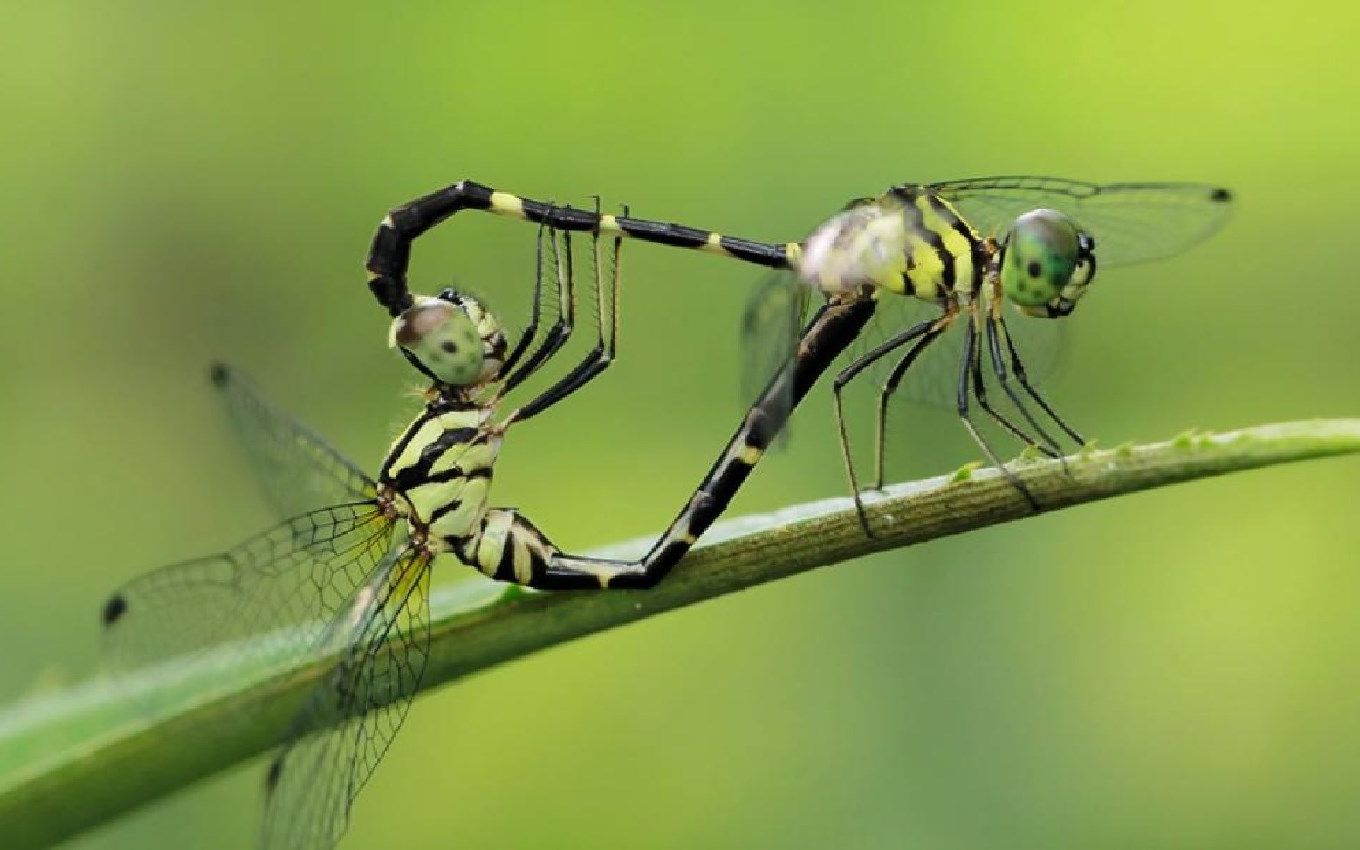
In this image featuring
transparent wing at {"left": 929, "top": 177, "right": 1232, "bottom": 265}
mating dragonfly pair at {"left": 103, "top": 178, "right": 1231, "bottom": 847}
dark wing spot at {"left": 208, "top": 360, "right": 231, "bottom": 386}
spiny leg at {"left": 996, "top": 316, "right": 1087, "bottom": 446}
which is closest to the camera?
mating dragonfly pair at {"left": 103, "top": 178, "right": 1231, "bottom": 847}

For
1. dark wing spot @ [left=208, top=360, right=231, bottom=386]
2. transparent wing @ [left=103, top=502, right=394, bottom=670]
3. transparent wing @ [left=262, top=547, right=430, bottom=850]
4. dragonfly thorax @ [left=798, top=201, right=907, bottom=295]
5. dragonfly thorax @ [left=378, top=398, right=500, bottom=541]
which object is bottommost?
transparent wing @ [left=262, top=547, right=430, bottom=850]

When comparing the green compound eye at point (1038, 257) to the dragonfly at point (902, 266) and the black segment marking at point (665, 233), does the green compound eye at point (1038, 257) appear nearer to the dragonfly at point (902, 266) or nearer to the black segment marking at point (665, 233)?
the dragonfly at point (902, 266)

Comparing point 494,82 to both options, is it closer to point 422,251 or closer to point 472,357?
point 422,251

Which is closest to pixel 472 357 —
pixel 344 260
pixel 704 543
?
pixel 704 543

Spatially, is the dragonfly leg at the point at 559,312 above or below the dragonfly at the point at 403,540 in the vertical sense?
above

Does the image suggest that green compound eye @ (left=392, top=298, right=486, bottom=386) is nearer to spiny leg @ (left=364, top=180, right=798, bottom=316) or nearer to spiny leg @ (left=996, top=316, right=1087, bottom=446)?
spiny leg @ (left=364, top=180, right=798, bottom=316)

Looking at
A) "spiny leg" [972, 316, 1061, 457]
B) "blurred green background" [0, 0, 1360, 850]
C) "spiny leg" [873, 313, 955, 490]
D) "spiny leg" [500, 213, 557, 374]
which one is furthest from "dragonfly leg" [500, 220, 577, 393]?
"blurred green background" [0, 0, 1360, 850]

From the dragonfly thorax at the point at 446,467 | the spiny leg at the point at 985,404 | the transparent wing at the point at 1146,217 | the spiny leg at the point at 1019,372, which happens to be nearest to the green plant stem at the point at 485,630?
the dragonfly thorax at the point at 446,467

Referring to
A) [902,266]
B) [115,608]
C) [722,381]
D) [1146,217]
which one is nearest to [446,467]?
[115,608]
